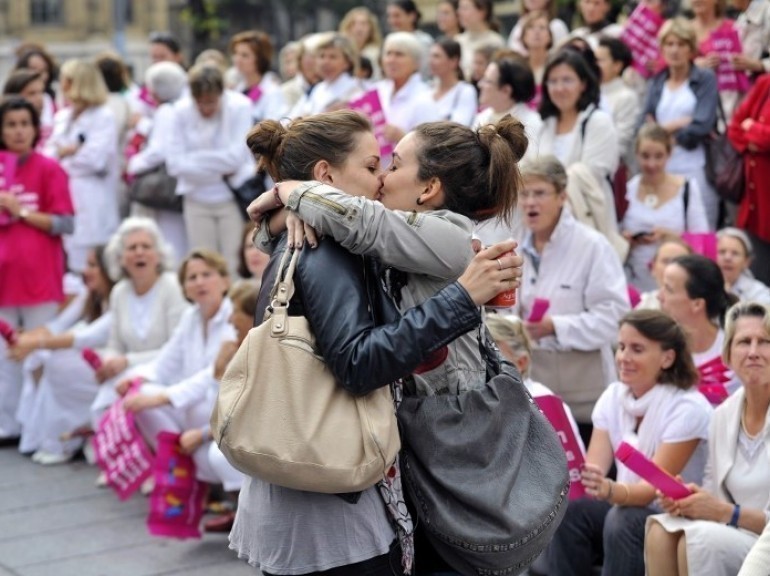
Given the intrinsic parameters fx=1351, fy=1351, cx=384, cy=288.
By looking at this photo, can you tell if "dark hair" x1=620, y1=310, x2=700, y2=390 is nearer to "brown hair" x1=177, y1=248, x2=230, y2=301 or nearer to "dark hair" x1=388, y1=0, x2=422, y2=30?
"brown hair" x1=177, y1=248, x2=230, y2=301

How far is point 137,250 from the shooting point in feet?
26.7

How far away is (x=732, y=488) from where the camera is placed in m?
4.92

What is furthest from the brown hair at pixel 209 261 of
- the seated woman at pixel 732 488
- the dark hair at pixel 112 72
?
the dark hair at pixel 112 72

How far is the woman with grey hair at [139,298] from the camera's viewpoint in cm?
806

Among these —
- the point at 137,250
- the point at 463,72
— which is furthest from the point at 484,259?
the point at 463,72

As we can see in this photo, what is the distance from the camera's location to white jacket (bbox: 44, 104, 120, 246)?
10555 millimetres

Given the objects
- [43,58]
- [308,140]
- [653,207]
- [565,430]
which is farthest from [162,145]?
[308,140]

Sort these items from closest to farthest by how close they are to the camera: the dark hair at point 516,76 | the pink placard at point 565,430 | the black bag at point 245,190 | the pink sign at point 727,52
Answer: the pink placard at point 565,430
the dark hair at point 516,76
the pink sign at point 727,52
the black bag at point 245,190

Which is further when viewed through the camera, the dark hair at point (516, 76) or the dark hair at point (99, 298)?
the dark hair at point (99, 298)

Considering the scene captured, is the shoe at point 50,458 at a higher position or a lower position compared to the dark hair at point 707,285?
lower

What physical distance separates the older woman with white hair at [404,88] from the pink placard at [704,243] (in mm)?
2352

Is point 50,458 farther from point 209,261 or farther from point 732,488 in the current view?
point 732,488

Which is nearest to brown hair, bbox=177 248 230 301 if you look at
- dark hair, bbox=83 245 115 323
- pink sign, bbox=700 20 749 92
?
dark hair, bbox=83 245 115 323

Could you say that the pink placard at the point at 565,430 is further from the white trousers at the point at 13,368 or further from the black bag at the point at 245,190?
the black bag at the point at 245,190
